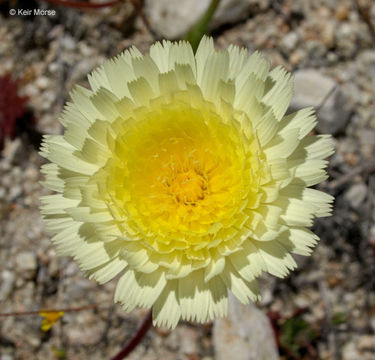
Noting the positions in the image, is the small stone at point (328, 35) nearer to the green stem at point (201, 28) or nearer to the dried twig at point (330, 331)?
the green stem at point (201, 28)

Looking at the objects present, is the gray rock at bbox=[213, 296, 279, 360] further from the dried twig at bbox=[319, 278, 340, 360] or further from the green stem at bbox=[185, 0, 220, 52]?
the green stem at bbox=[185, 0, 220, 52]

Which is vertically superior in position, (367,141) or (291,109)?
(291,109)

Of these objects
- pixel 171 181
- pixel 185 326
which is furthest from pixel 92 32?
pixel 185 326

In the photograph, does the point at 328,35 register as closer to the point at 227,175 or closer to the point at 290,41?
the point at 290,41

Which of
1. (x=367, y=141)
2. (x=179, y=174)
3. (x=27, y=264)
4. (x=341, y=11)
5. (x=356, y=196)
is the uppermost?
(x=341, y=11)

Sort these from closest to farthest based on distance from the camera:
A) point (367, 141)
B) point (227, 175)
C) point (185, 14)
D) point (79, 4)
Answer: point (227, 175) < point (79, 4) < point (367, 141) < point (185, 14)

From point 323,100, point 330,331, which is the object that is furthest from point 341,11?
point 330,331

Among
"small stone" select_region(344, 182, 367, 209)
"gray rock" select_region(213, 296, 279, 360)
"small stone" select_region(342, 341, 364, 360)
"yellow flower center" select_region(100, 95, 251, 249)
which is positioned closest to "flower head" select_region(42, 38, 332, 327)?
"yellow flower center" select_region(100, 95, 251, 249)
